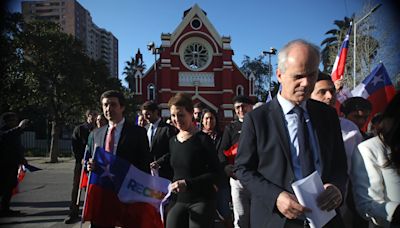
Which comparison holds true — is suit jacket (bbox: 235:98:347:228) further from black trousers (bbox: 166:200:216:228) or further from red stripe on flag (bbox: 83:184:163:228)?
red stripe on flag (bbox: 83:184:163:228)

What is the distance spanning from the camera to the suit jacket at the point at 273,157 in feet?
6.71

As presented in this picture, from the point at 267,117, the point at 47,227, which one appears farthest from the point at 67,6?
the point at 267,117

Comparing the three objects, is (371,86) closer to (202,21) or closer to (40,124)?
(40,124)

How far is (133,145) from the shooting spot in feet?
12.6

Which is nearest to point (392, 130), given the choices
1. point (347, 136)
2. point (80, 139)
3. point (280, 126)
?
point (280, 126)

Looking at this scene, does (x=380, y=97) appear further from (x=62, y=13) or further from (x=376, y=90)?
(x=62, y=13)

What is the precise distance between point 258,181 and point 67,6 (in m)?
16.6

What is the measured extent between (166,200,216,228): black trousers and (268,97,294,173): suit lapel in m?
1.69

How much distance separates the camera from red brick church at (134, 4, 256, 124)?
4034 centimetres

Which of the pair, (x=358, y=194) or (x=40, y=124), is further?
(x=40, y=124)

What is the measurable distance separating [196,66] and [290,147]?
39.9m

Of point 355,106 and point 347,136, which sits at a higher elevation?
point 355,106

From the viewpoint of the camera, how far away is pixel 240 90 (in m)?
42.3

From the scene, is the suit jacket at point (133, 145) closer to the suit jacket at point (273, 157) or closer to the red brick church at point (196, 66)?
the suit jacket at point (273, 157)
